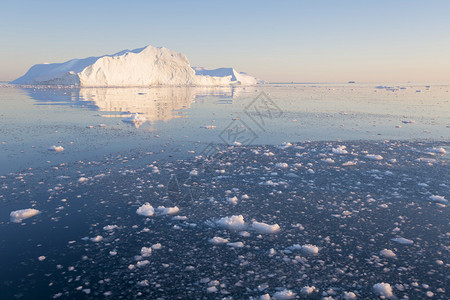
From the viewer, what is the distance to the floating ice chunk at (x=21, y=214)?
15.6 feet

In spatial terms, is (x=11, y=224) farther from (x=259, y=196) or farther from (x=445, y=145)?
(x=445, y=145)

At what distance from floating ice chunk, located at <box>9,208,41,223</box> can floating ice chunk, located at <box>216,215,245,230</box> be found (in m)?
3.12

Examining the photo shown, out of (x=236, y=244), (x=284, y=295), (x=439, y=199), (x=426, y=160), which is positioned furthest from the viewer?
(x=426, y=160)

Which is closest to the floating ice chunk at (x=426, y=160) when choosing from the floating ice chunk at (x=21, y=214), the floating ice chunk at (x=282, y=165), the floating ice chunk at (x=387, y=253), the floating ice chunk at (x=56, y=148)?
the floating ice chunk at (x=282, y=165)

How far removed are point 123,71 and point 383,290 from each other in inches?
2603

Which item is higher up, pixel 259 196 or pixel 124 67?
pixel 124 67

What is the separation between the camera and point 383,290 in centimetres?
326

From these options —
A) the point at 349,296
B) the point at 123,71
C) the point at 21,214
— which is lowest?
the point at 349,296

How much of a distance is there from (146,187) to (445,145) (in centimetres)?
1088

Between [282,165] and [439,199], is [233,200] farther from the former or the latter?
[439,199]

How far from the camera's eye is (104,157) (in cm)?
854

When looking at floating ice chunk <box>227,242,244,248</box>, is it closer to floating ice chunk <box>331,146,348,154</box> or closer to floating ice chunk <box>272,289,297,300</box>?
floating ice chunk <box>272,289,297,300</box>

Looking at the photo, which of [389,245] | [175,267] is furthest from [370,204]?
[175,267]

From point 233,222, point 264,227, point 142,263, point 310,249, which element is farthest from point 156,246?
point 310,249
